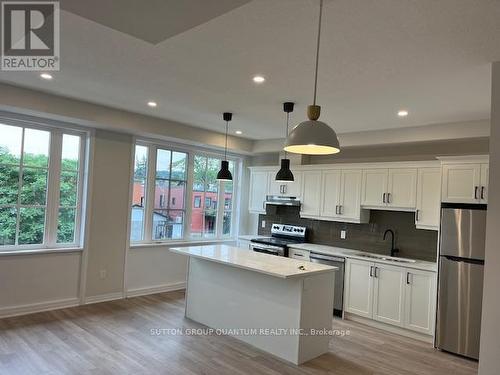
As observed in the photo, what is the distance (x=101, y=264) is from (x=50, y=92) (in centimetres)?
242

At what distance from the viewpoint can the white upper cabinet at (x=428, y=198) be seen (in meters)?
4.59

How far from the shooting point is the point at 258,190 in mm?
6926

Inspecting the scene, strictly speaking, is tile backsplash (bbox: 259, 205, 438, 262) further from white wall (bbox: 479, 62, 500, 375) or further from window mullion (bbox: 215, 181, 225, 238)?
white wall (bbox: 479, 62, 500, 375)

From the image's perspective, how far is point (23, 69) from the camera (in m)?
3.48

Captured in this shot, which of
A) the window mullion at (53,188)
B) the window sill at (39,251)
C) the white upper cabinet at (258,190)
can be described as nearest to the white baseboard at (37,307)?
the window sill at (39,251)

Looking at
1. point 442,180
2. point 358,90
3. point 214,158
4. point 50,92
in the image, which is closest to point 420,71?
point 358,90

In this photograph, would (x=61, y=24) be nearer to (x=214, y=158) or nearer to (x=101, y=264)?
(x=101, y=264)

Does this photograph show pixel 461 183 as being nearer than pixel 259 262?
No

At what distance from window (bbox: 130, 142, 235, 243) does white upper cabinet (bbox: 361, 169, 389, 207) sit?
2871 mm

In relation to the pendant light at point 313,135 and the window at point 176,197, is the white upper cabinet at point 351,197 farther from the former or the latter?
the pendant light at point 313,135

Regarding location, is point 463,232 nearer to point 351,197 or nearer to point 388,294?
point 388,294

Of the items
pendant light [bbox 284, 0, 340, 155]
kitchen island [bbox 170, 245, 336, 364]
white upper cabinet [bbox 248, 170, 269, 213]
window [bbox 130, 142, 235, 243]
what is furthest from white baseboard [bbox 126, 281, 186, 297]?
pendant light [bbox 284, 0, 340, 155]

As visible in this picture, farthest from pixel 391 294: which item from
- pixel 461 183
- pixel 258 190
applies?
pixel 258 190

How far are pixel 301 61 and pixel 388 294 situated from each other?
329cm
